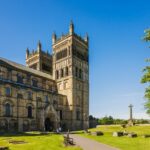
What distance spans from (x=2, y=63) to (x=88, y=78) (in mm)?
32229

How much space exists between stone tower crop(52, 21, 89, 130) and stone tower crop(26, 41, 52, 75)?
7.56 m

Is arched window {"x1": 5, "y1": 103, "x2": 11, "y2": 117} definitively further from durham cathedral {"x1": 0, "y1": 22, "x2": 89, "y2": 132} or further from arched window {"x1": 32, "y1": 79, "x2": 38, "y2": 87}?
arched window {"x1": 32, "y1": 79, "x2": 38, "y2": 87}

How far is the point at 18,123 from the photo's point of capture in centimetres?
5550

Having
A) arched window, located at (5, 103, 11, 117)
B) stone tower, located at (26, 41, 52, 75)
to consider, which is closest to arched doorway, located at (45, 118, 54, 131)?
arched window, located at (5, 103, 11, 117)

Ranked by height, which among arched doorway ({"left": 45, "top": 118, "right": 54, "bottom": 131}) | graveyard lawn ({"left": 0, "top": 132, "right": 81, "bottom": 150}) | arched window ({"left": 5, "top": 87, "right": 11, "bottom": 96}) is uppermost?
arched window ({"left": 5, "top": 87, "right": 11, "bottom": 96})

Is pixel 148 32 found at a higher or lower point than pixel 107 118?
higher

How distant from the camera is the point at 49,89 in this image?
7331 cm

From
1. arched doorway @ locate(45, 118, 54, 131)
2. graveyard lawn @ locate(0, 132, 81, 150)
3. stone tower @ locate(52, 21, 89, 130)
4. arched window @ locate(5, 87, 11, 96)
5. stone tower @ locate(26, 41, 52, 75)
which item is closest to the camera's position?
graveyard lawn @ locate(0, 132, 81, 150)

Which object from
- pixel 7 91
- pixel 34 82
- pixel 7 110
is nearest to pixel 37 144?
pixel 7 110

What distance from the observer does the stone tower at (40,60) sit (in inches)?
3351

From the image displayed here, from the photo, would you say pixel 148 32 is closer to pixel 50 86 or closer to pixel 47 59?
pixel 50 86

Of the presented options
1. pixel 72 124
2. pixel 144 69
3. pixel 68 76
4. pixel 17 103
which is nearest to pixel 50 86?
pixel 68 76

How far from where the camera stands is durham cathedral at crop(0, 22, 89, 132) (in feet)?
182

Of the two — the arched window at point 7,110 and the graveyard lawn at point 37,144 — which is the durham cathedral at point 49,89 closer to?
the arched window at point 7,110
